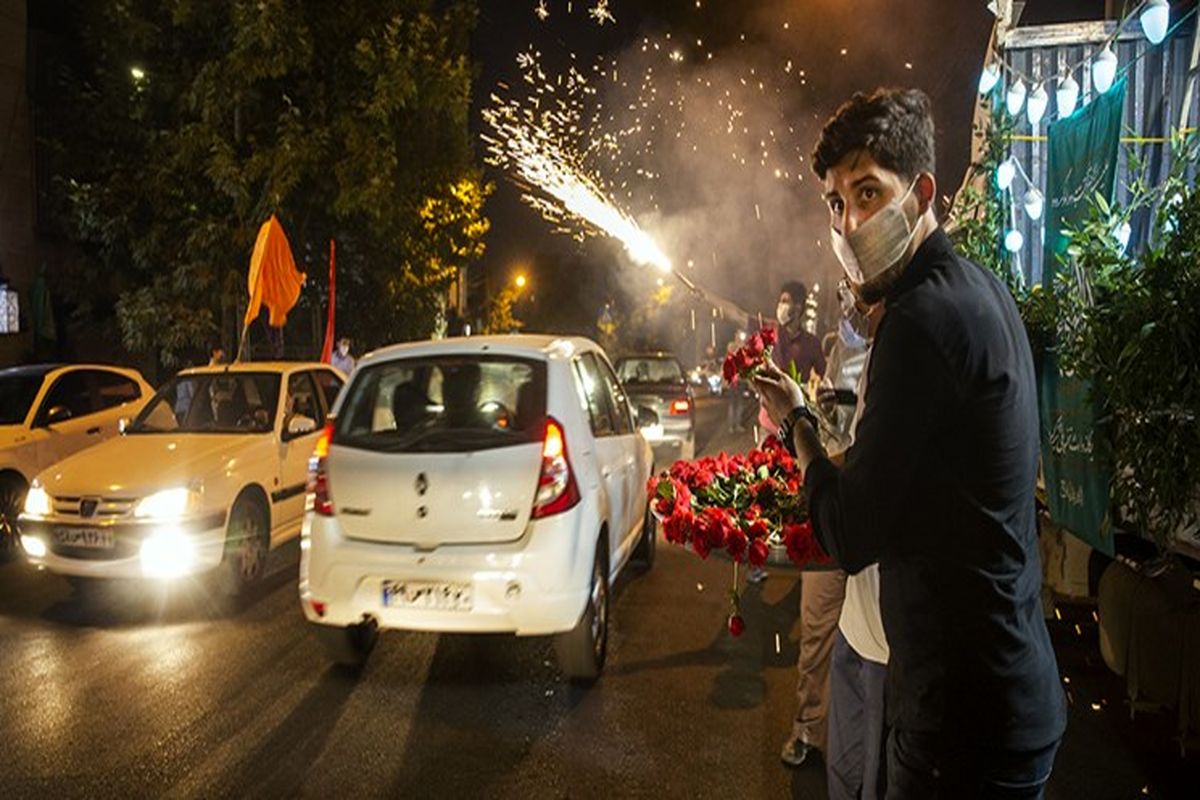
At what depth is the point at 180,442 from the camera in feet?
23.9

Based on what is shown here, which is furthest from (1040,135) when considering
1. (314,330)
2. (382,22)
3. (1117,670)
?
(314,330)

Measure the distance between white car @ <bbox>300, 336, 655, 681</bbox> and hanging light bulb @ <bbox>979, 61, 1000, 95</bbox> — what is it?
5447 mm

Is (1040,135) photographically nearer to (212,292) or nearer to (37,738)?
(37,738)

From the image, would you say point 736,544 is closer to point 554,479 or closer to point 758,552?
point 758,552

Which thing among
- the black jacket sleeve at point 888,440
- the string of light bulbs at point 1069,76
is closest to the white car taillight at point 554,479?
the black jacket sleeve at point 888,440

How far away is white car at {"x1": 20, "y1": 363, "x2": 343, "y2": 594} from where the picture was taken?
6465 mm

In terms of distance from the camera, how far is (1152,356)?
3871 mm

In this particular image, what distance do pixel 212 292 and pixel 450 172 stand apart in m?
5.10

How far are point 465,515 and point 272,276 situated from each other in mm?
8115

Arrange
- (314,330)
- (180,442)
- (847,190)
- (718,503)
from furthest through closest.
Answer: (314,330), (180,442), (718,503), (847,190)

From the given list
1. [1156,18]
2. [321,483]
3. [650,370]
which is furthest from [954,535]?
[650,370]

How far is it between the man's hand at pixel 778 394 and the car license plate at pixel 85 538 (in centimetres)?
588

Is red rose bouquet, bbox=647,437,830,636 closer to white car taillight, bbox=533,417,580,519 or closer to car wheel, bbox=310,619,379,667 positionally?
white car taillight, bbox=533,417,580,519

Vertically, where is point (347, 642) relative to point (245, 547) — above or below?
below
